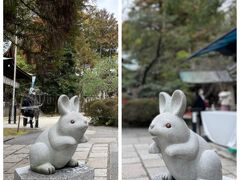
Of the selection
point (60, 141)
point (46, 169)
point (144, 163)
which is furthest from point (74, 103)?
point (144, 163)

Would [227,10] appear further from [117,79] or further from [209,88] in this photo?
[209,88]

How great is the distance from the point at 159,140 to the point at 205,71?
6.24m

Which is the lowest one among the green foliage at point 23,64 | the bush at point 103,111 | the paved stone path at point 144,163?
the paved stone path at point 144,163

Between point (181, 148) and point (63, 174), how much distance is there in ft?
1.47

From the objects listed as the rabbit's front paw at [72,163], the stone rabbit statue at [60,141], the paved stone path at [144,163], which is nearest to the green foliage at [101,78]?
the stone rabbit statue at [60,141]

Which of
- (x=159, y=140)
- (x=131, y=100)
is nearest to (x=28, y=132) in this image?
(x=159, y=140)

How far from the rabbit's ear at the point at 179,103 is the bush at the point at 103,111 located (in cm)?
31

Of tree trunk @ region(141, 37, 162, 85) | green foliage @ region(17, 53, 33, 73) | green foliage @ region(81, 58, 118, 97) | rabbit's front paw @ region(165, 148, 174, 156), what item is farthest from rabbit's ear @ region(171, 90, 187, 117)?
tree trunk @ region(141, 37, 162, 85)

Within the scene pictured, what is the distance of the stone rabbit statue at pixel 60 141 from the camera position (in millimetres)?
1018

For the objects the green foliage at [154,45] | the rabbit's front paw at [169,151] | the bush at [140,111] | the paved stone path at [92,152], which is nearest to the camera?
the rabbit's front paw at [169,151]

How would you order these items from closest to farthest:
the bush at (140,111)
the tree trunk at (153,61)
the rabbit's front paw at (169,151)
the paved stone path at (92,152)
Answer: the rabbit's front paw at (169,151), the paved stone path at (92,152), the bush at (140,111), the tree trunk at (153,61)

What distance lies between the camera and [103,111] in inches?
48.6

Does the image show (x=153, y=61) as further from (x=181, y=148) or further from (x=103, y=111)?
(x=181, y=148)

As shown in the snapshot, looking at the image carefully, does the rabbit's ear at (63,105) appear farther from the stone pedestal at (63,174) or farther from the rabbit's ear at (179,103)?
the rabbit's ear at (179,103)
